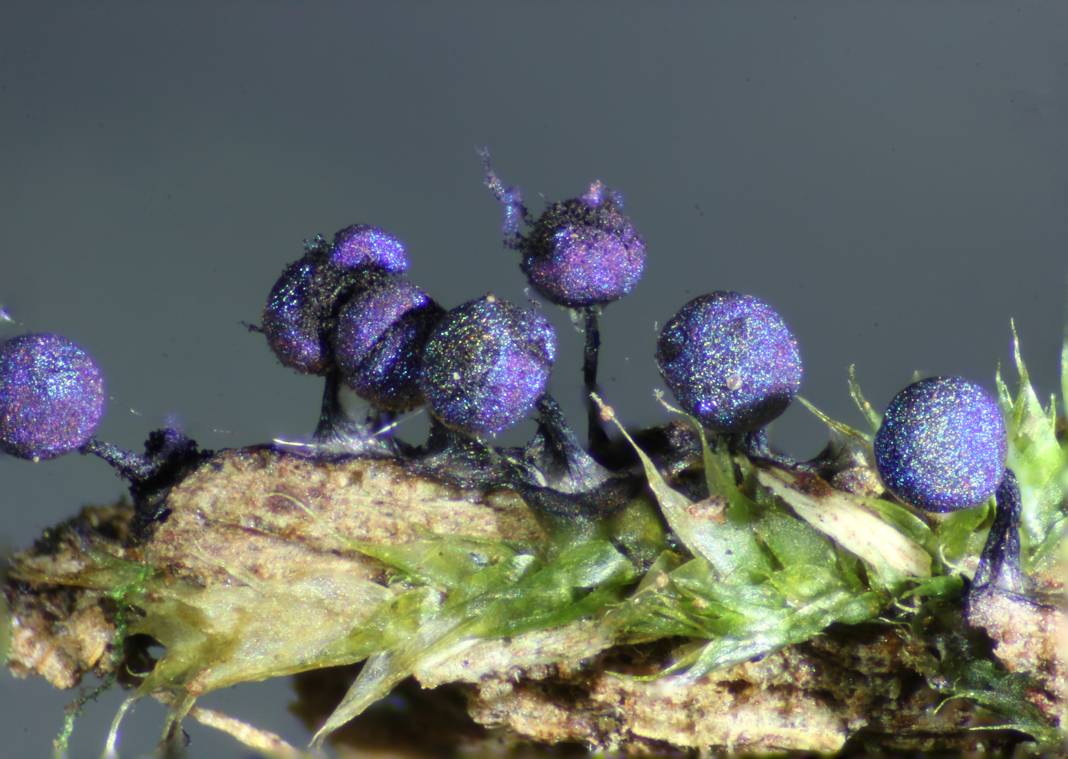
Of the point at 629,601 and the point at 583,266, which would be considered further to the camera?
the point at 583,266

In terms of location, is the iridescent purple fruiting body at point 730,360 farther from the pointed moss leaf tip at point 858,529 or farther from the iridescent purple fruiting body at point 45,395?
the iridescent purple fruiting body at point 45,395

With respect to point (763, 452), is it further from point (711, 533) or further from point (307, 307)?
point (307, 307)

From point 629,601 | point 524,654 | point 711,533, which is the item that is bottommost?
point 524,654

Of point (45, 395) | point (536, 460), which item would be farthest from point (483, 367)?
point (45, 395)

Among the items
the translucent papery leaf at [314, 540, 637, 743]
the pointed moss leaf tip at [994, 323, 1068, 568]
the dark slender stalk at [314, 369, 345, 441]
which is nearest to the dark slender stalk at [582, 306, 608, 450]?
the translucent papery leaf at [314, 540, 637, 743]

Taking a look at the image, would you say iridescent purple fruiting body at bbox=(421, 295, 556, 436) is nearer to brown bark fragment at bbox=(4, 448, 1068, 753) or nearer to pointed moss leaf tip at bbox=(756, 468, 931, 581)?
brown bark fragment at bbox=(4, 448, 1068, 753)

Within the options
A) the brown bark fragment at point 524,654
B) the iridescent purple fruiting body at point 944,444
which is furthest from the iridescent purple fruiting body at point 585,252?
the iridescent purple fruiting body at point 944,444

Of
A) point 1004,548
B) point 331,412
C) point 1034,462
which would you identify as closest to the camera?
point 1004,548

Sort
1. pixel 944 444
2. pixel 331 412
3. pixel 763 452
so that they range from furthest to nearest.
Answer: pixel 331 412, pixel 763 452, pixel 944 444
